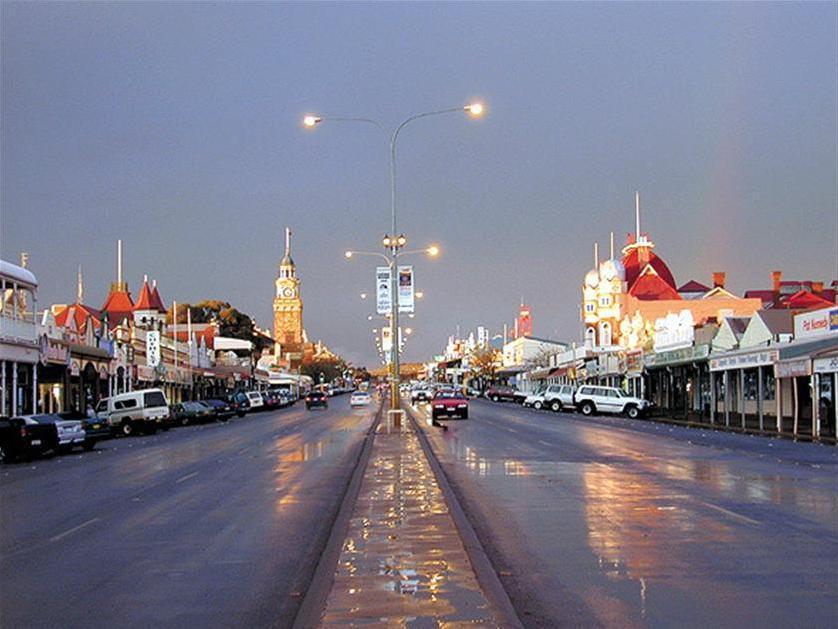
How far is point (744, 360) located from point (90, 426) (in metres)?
28.9

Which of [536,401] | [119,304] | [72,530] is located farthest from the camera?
[119,304]

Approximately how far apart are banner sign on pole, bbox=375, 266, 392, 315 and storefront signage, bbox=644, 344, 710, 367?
22.1 metres

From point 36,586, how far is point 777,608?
726 centimetres

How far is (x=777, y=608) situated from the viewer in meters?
9.26

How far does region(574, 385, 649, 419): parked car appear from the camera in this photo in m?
64.4

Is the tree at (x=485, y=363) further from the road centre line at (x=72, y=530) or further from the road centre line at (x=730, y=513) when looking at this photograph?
the road centre line at (x=72, y=530)

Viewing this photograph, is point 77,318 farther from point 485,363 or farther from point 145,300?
point 485,363

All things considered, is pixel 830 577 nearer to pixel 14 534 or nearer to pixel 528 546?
pixel 528 546

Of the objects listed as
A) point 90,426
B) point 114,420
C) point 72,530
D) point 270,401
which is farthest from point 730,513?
point 270,401

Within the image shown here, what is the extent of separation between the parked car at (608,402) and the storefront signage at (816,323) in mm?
17278

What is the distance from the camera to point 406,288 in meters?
40.3

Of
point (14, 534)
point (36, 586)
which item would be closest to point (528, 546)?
point (36, 586)

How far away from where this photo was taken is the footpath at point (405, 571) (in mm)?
8492

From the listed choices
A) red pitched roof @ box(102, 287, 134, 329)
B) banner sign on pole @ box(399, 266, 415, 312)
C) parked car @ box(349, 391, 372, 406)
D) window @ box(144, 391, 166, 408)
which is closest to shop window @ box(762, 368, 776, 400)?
banner sign on pole @ box(399, 266, 415, 312)
